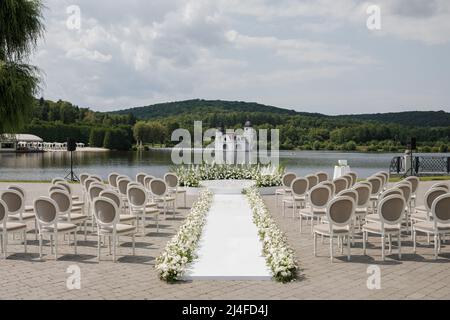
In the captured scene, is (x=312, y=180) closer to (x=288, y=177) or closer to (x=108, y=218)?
(x=288, y=177)

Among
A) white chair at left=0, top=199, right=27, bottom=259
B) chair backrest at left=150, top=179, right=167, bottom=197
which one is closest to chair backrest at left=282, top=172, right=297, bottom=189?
chair backrest at left=150, top=179, right=167, bottom=197

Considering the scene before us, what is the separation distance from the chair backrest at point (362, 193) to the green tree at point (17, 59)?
1105 centimetres

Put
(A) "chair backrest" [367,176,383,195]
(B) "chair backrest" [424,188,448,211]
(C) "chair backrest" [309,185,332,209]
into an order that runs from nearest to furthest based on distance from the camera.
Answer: (B) "chair backrest" [424,188,448,211], (C) "chair backrest" [309,185,332,209], (A) "chair backrest" [367,176,383,195]

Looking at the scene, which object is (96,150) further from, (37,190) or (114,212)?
(114,212)

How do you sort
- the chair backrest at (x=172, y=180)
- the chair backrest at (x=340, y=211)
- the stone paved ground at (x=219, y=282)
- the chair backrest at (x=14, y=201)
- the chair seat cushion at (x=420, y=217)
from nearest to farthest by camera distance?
the stone paved ground at (x=219, y=282) < the chair backrest at (x=340, y=211) < the chair backrest at (x=14, y=201) < the chair seat cushion at (x=420, y=217) < the chair backrest at (x=172, y=180)

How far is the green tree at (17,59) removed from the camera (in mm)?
15094

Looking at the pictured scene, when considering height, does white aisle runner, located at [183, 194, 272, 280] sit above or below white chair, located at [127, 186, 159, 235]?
below

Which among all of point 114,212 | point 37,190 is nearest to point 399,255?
point 114,212

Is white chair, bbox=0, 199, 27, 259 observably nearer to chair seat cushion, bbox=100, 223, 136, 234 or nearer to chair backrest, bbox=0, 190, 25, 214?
chair backrest, bbox=0, 190, 25, 214

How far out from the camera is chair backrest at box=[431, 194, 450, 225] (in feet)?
23.4

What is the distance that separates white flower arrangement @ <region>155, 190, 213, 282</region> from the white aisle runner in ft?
0.39

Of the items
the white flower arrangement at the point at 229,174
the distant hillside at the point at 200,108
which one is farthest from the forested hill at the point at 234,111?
the white flower arrangement at the point at 229,174

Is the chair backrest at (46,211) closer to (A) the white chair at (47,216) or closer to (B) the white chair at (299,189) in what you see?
(A) the white chair at (47,216)

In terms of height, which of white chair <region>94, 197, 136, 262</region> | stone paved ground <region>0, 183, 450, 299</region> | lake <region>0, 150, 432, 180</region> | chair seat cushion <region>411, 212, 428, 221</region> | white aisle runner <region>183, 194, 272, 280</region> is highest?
white chair <region>94, 197, 136, 262</region>
